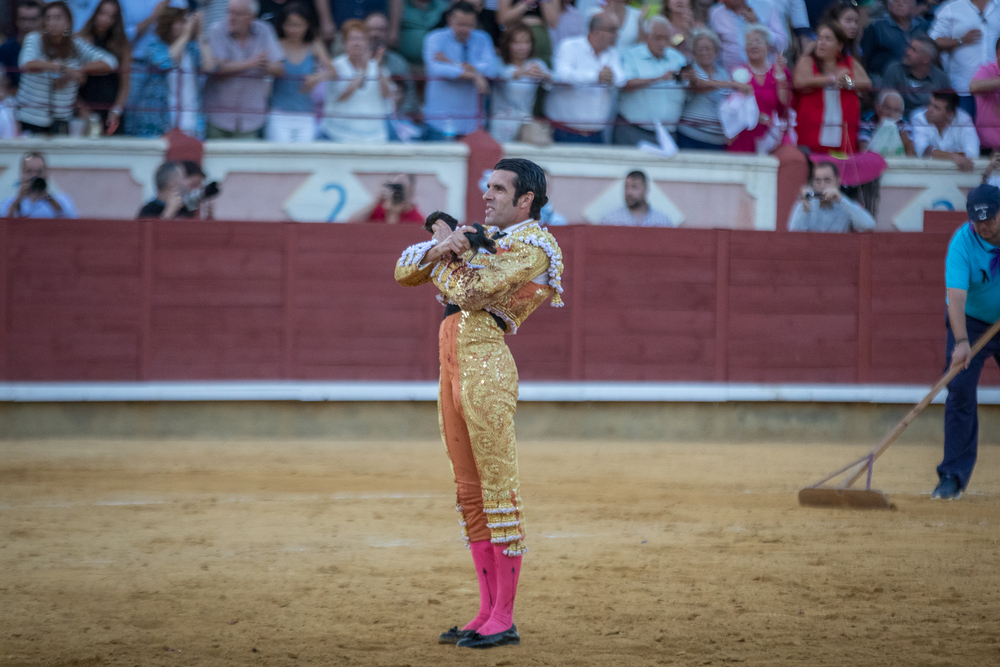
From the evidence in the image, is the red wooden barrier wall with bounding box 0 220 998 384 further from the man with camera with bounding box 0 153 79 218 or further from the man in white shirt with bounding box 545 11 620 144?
the man in white shirt with bounding box 545 11 620 144

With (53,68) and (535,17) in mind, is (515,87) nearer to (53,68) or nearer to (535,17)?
(535,17)

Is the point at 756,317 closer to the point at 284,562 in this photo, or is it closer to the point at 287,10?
the point at 287,10

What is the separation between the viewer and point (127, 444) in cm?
727

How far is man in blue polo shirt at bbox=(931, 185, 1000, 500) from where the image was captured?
16.0 ft

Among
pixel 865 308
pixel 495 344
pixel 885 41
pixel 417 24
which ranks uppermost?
pixel 885 41

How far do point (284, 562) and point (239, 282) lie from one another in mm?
4466

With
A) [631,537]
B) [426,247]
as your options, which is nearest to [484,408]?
[426,247]

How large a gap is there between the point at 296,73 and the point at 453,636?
633cm

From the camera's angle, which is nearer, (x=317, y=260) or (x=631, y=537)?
(x=631, y=537)

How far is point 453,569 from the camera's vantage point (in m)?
3.74

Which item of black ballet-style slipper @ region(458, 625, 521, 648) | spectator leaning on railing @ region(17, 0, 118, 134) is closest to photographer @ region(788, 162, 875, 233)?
spectator leaning on railing @ region(17, 0, 118, 134)

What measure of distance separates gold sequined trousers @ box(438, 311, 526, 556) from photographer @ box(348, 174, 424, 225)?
17.2 ft

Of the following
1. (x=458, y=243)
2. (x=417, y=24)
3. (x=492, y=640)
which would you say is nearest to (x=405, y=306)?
(x=417, y=24)

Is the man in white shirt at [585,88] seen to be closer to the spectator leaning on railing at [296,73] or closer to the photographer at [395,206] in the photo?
the photographer at [395,206]
